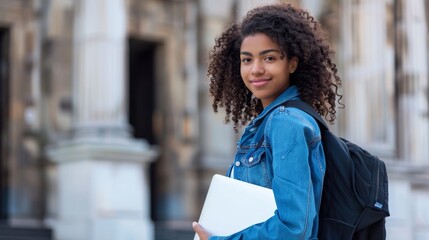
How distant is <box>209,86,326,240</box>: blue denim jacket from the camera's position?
100 inches

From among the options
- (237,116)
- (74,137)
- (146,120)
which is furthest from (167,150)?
(237,116)

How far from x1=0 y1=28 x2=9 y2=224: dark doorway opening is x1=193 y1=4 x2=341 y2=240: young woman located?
495 inches

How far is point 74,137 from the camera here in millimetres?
12930

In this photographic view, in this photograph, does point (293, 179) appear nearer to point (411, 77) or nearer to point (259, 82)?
point (259, 82)

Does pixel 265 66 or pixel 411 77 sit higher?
pixel 411 77

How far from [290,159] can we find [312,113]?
26 cm

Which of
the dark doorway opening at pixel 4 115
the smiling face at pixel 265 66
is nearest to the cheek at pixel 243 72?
the smiling face at pixel 265 66

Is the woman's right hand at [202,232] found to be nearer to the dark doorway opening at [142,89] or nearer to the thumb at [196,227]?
the thumb at [196,227]

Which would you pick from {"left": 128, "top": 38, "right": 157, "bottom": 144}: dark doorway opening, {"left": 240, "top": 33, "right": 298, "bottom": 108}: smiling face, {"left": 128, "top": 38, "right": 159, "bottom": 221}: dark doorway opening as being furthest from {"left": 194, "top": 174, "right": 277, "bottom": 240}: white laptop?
{"left": 128, "top": 38, "right": 157, "bottom": 144}: dark doorway opening

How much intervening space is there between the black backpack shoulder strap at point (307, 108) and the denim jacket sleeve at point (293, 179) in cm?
6

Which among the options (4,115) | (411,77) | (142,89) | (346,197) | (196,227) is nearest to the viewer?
(346,197)

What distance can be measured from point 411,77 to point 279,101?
1564 cm

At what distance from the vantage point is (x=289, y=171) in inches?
101

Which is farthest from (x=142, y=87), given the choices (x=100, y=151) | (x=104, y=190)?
(x=104, y=190)
